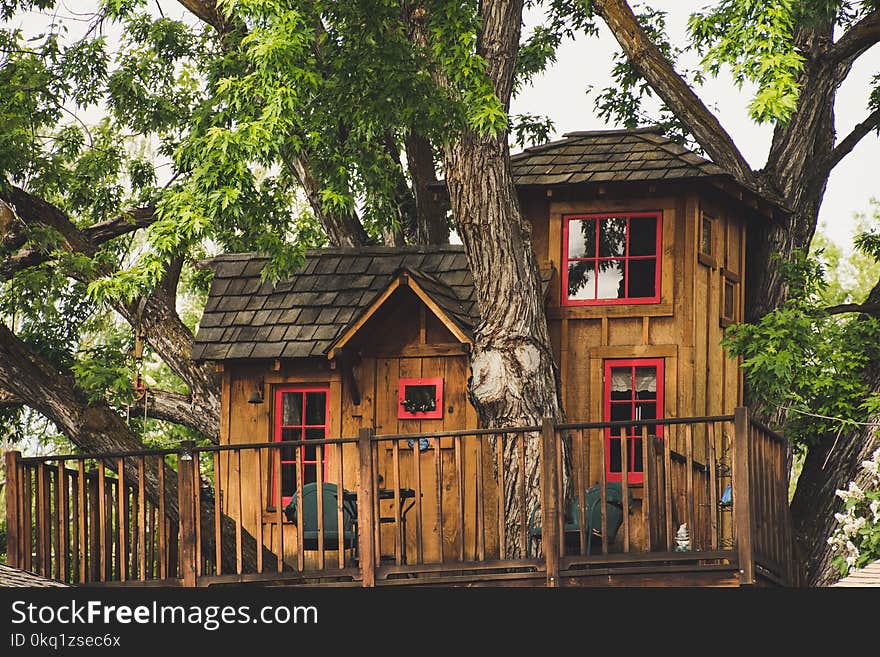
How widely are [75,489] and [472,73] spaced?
16.5 feet

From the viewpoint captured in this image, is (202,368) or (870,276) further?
(870,276)

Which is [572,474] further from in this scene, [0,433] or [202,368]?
[0,433]

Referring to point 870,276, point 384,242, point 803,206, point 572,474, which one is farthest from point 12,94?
point 870,276

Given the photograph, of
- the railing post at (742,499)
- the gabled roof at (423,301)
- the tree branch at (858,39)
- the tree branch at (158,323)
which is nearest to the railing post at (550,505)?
the railing post at (742,499)

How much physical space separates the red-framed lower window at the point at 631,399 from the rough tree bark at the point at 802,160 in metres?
2.48

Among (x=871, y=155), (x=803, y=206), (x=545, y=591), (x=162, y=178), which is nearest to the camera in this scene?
(x=545, y=591)

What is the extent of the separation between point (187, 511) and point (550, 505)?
9.88 feet

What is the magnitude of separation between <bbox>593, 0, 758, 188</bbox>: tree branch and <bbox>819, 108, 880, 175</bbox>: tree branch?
3.81 ft

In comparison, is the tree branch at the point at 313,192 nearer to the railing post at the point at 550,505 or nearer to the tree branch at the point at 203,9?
the tree branch at the point at 203,9

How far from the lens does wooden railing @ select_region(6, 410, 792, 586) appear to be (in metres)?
11.0

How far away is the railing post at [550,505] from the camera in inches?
440

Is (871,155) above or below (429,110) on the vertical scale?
above

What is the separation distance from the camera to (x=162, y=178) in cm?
2177

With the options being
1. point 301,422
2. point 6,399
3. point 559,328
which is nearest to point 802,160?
point 559,328
